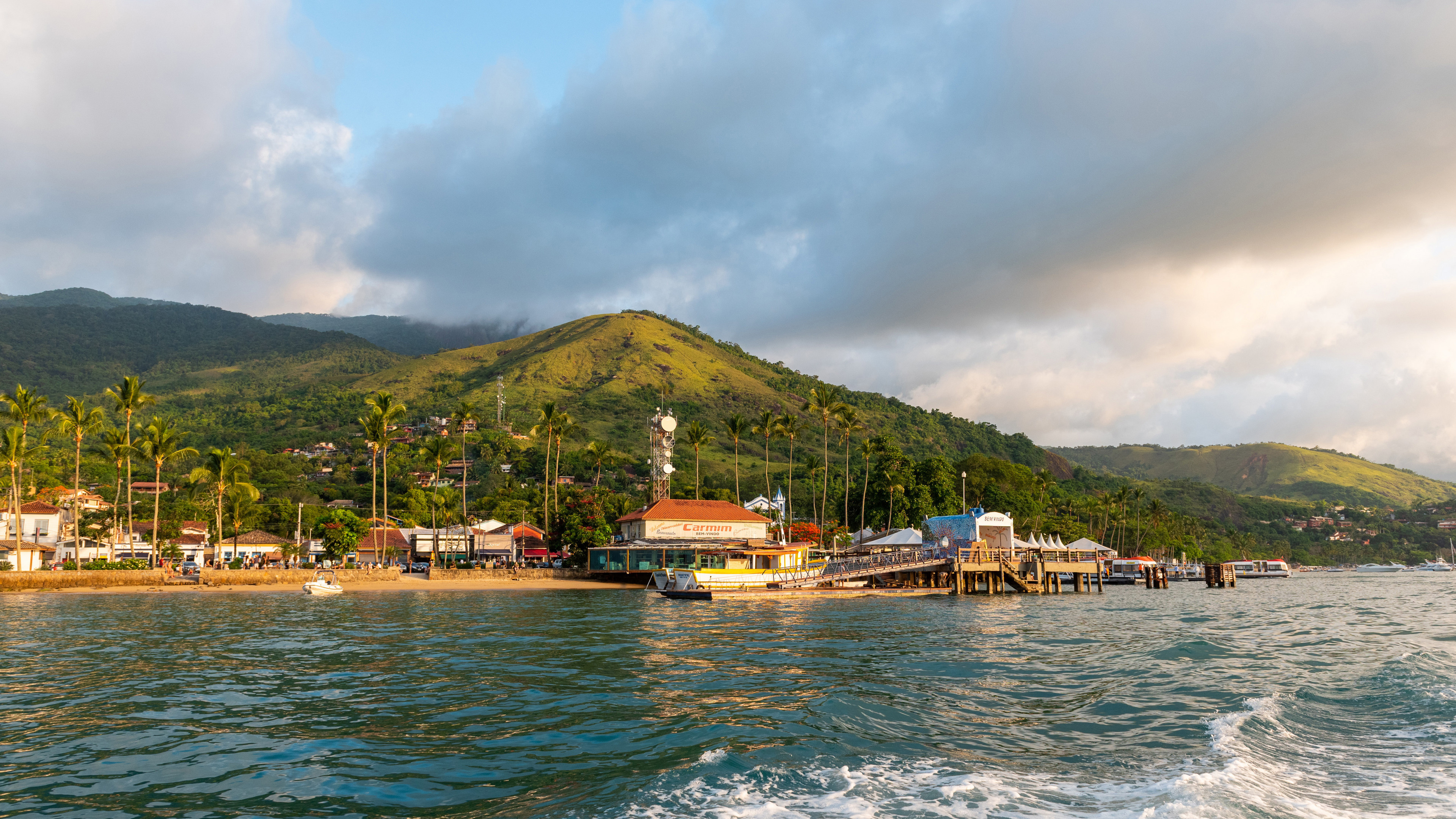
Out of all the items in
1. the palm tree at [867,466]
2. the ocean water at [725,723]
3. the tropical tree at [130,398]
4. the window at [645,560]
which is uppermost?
the tropical tree at [130,398]

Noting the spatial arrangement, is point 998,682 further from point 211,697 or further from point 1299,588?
point 1299,588

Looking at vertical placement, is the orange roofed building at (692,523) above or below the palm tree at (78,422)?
below

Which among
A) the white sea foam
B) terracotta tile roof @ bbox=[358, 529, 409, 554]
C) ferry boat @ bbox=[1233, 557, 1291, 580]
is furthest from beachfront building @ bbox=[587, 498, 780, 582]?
ferry boat @ bbox=[1233, 557, 1291, 580]

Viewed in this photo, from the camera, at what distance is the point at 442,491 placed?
98812mm

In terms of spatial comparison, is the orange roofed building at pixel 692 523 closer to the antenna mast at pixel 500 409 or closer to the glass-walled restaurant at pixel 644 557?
the glass-walled restaurant at pixel 644 557

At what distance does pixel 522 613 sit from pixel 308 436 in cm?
16175

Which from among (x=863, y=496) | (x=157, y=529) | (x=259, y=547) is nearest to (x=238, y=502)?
(x=259, y=547)

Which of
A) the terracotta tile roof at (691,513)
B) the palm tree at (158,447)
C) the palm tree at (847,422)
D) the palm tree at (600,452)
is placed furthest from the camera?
the palm tree at (600,452)

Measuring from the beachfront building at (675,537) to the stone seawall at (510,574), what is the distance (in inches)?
71.8

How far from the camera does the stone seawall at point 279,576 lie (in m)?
67.6

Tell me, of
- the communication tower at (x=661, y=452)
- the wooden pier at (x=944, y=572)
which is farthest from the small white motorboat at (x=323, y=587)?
the wooden pier at (x=944, y=572)

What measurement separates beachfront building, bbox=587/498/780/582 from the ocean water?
40.3 meters

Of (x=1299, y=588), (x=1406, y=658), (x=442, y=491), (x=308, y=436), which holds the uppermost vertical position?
(x=308, y=436)

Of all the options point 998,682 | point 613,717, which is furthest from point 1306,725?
point 613,717
